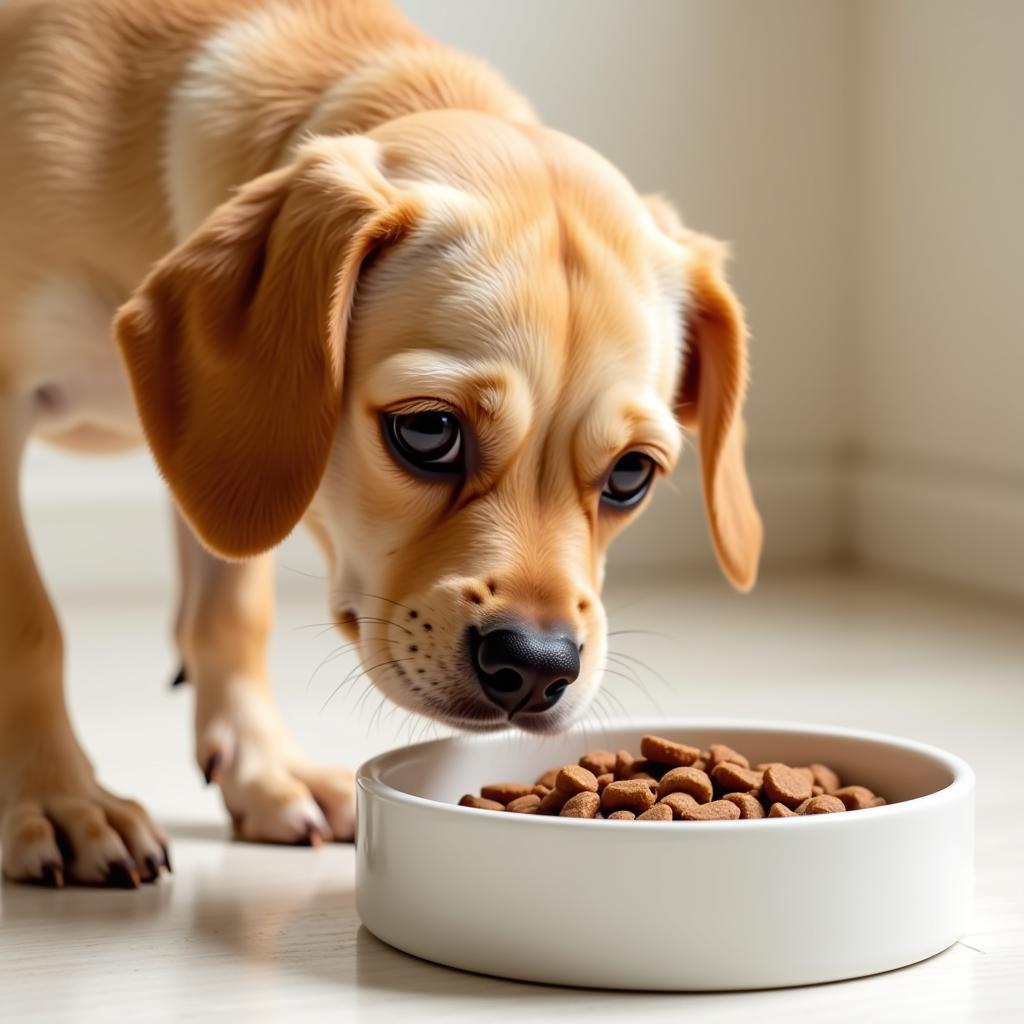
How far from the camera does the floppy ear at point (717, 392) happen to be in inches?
85.7

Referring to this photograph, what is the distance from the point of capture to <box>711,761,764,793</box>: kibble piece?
1696mm

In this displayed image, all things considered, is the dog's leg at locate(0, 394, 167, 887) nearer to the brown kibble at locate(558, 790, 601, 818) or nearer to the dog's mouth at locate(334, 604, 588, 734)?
the dog's mouth at locate(334, 604, 588, 734)

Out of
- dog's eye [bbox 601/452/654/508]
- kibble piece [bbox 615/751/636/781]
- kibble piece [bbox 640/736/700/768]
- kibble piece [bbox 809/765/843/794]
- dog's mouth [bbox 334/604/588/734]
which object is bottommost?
kibble piece [bbox 809/765/843/794]

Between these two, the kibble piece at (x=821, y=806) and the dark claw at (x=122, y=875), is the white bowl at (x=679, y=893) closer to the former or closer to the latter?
the kibble piece at (x=821, y=806)

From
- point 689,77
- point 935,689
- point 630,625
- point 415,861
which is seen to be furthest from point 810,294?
point 415,861

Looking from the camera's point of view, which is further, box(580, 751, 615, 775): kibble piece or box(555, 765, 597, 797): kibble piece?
box(580, 751, 615, 775): kibble piece

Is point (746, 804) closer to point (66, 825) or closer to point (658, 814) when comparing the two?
point (658, 814)

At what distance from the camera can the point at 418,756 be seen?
6.14 feet

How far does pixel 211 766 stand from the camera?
2.32 m

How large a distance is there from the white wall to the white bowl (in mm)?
2883

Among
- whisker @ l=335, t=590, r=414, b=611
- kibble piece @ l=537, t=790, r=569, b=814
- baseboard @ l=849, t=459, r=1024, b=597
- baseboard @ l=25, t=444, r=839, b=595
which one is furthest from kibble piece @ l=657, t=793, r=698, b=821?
baseboard @ l=25, t=444, r=839, b=595

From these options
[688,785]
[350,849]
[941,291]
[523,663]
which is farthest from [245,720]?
[941,291]

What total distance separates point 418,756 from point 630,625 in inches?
92.9

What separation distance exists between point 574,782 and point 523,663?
0.13 metres
